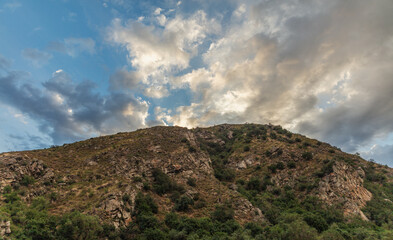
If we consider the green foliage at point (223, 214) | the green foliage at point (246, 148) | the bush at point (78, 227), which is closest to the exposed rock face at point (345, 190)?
the green foliage at point (223, 214)

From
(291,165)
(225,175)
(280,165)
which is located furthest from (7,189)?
(291,165)

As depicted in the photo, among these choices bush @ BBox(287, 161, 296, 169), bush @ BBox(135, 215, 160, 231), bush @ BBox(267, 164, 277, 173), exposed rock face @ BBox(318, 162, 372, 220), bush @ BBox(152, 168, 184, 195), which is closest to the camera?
bush @ BBox(135, 215, 160, 231)

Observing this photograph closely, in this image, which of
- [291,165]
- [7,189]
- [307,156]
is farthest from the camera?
[307,156]

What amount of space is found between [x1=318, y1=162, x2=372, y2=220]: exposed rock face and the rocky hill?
32 centimetres

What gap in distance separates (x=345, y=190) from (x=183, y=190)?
2115 inches

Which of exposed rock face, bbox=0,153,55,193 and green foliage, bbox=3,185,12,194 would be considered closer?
green foliage, bbox=3,185,12,194

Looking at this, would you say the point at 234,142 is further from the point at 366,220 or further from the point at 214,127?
the point at 366,220

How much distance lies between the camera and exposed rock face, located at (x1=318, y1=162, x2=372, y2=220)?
5705cm

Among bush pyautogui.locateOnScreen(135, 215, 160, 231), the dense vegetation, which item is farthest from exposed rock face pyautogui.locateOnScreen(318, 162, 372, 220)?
bush pyautogui.locateOnScreen(135, 215, 160, 231)

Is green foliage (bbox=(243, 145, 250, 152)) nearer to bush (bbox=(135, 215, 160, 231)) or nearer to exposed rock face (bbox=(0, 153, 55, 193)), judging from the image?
bush (bbox=(135, 215, 160, 231))

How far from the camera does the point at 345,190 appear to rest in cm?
6228

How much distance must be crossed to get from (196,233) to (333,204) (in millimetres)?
44943

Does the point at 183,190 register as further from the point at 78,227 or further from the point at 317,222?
the point at 317,222

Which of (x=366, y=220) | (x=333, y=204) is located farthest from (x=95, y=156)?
(x=366, y=220)
